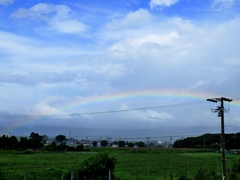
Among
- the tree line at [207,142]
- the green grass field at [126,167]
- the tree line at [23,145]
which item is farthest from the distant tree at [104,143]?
the green grass field at [126,167]

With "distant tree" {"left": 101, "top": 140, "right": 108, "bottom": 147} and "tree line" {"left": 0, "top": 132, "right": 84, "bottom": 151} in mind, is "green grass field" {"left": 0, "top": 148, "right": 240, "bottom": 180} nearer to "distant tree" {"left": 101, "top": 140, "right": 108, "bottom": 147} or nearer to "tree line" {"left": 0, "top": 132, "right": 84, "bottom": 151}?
"tree line" {"left": 0, "top": 132, "right": 84, "bottom": 151}

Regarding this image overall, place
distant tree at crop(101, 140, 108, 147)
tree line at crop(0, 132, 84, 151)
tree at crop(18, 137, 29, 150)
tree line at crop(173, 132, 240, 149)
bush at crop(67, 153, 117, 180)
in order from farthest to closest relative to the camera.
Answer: distant tree at crop(101, 140, 108, 147)
tree at crop(18, 137, 29, 150)
tree line at crop(0, 132, 84, 151)
tree line at crop(173, 132, 240, 149)
bush at crop(67, 153, 117, 180)

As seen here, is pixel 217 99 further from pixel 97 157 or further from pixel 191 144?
pixel 191 144

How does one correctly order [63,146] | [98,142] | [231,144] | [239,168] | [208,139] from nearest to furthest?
[239,168]
[231,144]
[63,146]
[208,139]
[98,142]

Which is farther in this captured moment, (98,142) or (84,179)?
(98,142)

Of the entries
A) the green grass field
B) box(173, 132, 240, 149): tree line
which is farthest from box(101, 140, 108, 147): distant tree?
the green grass field

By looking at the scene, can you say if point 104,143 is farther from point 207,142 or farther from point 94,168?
point 94,168

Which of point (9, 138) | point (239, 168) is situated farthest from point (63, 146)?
point (239, 168)

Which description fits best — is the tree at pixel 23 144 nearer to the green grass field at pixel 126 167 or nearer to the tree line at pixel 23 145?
the tree line at pixel 23 145

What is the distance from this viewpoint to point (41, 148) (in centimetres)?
12025

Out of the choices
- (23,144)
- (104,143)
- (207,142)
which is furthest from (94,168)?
(104,143)

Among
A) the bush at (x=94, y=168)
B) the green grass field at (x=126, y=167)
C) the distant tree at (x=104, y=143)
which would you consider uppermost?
the bush at (x=94, y=168)

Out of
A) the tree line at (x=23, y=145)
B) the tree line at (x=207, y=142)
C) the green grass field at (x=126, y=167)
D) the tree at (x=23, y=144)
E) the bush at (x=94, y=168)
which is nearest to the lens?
the bush at (x=94, y=168)

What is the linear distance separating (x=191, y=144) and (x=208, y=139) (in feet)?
23.9
